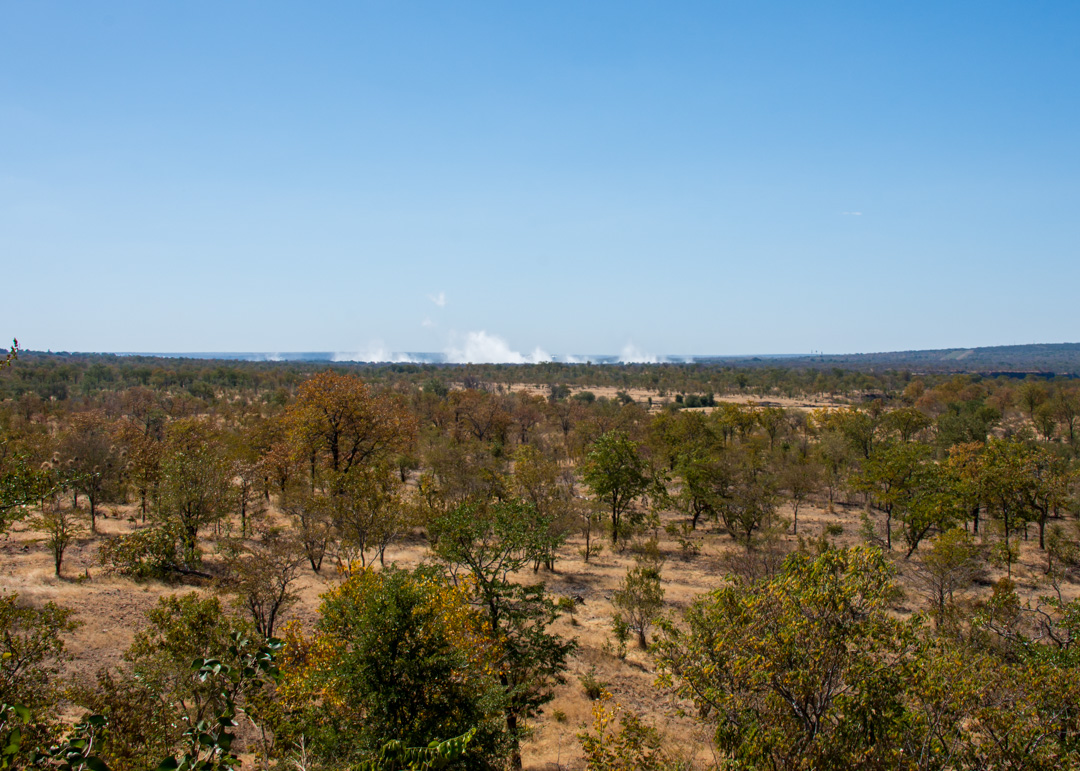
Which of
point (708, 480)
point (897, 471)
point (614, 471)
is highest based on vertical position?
point (897, 471)

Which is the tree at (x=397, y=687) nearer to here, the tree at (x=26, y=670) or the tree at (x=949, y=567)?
the tree at (x=26, y=670)

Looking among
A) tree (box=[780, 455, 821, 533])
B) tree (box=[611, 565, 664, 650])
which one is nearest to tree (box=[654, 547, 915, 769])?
tree (box=[611, 565, 664, 650])

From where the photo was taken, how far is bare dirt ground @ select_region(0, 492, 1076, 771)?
681 inches

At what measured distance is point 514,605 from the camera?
1725 centimetres

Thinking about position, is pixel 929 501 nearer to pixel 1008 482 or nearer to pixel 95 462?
pixel 1008 482

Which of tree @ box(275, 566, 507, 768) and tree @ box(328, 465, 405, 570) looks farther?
tree @ box(328, 465, 405, 570)

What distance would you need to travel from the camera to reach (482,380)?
158750 millimetres

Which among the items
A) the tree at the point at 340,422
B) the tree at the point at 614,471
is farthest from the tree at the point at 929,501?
the tree at the point at 340,422

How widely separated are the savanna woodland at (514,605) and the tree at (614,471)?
19cm

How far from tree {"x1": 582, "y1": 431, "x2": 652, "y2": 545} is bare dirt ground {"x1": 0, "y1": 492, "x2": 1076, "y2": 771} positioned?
13.4ft

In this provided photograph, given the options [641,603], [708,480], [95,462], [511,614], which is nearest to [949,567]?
[641,603]

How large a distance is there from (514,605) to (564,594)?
41.7ft

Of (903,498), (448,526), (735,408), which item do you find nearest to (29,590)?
(448,526)

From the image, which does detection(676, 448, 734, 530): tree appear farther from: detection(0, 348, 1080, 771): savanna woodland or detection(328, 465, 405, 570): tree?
detection(328, 465, 405, 570): tree
